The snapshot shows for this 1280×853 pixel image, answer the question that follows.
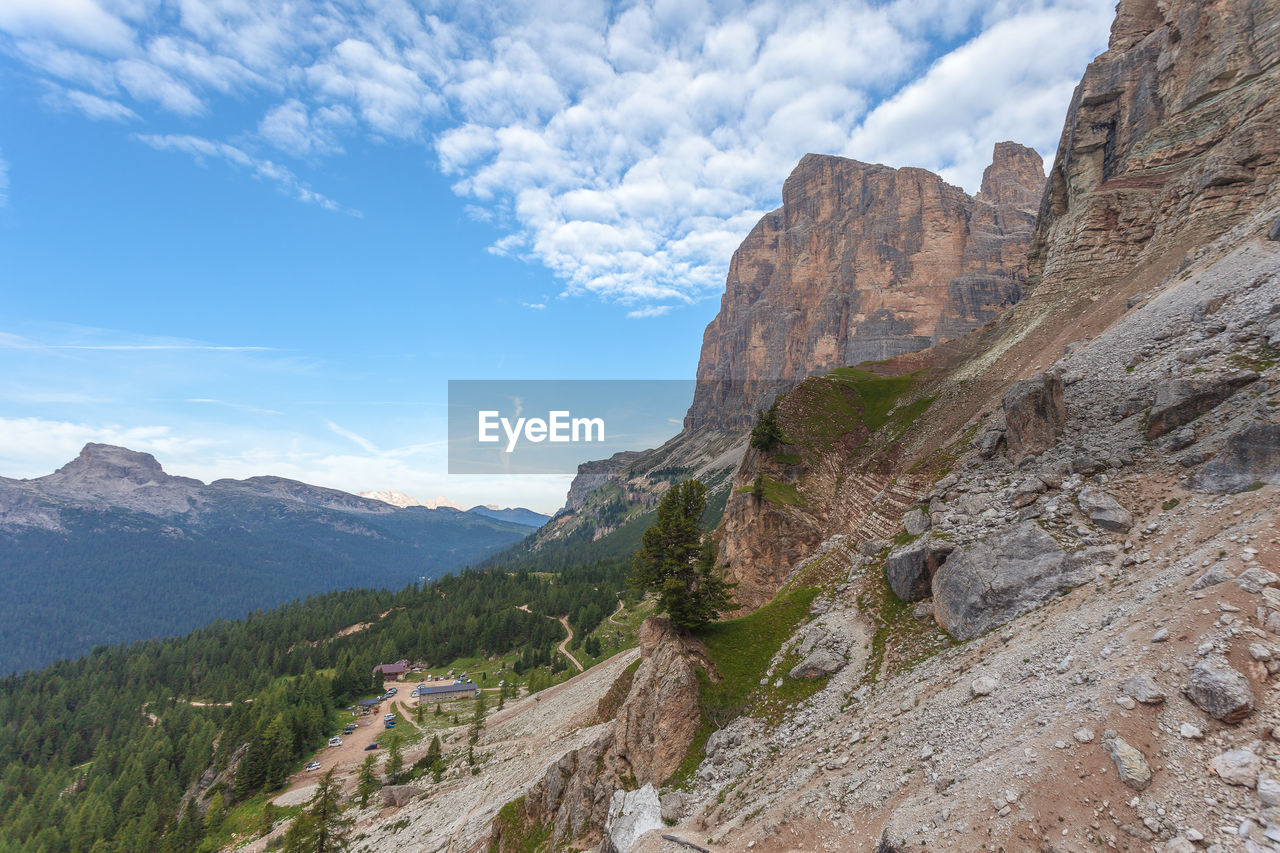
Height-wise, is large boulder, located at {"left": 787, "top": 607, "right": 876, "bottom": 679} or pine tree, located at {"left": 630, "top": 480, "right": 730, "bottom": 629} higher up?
pine tree, located at {"left": 630, "top": 480, "right": 730, "bottom": 629}

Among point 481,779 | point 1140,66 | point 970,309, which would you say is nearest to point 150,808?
point 481,779

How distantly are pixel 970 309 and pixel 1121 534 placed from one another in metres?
181

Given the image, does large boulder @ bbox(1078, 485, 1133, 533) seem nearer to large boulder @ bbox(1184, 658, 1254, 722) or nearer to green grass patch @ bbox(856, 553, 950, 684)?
green grass patch @ bbox(856, 553, 950, 684)

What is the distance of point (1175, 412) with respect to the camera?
22.4m

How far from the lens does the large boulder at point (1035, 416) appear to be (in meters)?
27.1

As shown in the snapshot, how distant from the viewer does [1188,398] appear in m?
22.3

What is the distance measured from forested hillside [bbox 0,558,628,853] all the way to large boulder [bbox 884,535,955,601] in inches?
3084

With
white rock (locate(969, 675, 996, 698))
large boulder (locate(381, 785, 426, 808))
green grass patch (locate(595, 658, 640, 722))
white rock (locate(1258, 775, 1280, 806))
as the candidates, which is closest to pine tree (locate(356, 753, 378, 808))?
large boulder (locate(381, 785, 426, 808))

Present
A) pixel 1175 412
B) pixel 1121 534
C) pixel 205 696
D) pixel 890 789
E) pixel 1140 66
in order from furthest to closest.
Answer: pixel 205 696 → pixel 1140 66 → pixel 1175 412 → pixel 1121 534 → pixel 890 789

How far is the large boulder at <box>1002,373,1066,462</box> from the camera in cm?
2712

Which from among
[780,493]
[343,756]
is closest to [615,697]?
[780,493]

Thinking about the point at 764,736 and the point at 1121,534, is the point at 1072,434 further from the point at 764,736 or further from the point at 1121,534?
the point at 764,736

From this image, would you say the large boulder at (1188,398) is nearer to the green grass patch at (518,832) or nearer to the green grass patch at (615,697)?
the green grass patch at (615,697)

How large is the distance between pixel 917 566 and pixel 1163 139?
59.2m
